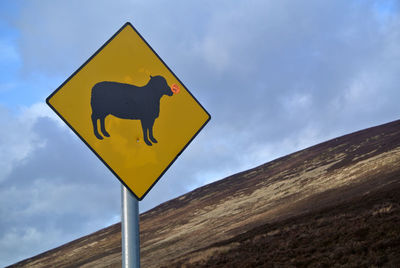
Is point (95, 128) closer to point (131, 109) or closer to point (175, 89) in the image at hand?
point (131, 109)

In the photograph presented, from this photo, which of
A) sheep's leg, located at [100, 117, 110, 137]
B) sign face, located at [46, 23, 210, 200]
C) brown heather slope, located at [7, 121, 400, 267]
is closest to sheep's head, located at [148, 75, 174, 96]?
sign face, located at [46, 23, 210, 200]

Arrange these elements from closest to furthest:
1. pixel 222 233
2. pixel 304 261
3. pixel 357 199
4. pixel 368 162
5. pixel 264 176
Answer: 1. pixel 304 261
2. pixel 357 199
3. pixel 222 233
4. pixel 368 162
5. pixel 264 176

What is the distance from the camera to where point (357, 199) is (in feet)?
99.5

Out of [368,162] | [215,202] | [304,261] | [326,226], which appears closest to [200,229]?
[215,202]

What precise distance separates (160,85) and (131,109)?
9.8 inches

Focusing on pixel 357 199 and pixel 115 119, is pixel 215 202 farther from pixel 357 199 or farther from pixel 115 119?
pixel 115 119

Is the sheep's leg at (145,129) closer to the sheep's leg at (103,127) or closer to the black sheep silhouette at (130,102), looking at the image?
the black sheep silhouette at (130,102)

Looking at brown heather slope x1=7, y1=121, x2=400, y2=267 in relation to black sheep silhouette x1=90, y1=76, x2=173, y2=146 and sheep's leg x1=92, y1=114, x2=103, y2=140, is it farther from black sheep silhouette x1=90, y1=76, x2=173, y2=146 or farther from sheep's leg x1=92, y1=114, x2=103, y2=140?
sheep's leg x1=92, y1=114, x2=103, y2=140

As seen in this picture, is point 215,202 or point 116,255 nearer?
point 116,255

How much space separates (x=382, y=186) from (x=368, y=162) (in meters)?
15.6

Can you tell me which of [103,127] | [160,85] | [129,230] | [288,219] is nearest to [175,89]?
Answer: [160,85]

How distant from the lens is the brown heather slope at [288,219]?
1973 cm

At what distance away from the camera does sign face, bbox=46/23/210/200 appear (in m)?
2.29

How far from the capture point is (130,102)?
8.00 ft
